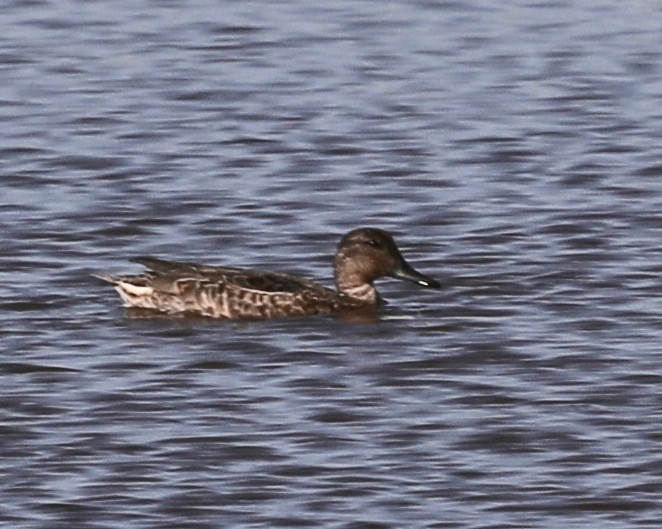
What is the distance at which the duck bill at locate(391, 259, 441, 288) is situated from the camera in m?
13.7

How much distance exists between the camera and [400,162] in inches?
662

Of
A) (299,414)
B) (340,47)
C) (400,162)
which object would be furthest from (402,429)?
(340,47)

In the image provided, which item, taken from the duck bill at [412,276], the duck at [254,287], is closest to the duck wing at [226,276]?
the duck at [254,287]

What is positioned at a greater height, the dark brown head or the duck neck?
the dark brown head

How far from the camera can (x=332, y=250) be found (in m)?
14.8

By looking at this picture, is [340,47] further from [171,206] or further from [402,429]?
[402,429]

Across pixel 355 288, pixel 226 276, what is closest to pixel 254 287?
pixel 226 276

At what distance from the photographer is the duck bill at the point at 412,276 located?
1371 centimetres

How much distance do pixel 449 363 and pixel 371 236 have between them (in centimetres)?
172

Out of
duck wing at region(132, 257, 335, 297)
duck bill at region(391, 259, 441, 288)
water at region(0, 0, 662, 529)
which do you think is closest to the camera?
water at region(0, 0, 662, 529)

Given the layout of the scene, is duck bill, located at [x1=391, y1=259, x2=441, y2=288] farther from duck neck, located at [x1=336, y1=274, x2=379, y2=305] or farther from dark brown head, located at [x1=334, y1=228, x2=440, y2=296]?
duck neck, located at [x1=336, y1=274, x2=379, y2=305]

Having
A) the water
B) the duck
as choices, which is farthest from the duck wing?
the water

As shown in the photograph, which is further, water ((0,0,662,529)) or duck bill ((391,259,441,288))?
duck bill ((391,259,441,288))

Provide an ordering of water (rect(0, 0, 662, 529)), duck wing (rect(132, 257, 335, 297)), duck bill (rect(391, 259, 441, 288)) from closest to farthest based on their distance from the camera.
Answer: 1. water (rect(0, 0, 662, 529))
2. duck wing (rect(132, 257, 335, 297))
3. duck bill (rect(391, 259, 441, 288))
